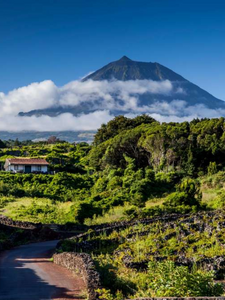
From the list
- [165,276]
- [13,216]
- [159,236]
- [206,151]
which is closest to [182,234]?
[159,236]

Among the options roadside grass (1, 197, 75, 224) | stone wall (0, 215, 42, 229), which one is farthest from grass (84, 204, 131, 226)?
stone wall (0, 215, 42, 229)

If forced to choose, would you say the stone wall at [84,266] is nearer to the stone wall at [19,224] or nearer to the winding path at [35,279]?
the winding path at [35,279]

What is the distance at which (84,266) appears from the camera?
12812 mm

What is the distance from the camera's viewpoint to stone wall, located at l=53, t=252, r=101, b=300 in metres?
10.7

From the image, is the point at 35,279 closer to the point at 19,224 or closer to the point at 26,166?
the point at 19,224

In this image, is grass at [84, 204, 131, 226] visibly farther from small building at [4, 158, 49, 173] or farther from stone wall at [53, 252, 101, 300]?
small building at [4, 158, 49, 173]

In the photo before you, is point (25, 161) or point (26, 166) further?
point (25, 161)

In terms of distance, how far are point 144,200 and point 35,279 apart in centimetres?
2272

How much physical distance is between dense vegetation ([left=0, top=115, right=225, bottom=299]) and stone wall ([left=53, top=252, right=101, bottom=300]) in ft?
1.19

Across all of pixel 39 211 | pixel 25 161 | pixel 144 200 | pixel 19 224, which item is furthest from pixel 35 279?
pixel 25 161

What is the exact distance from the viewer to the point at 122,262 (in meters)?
14.8

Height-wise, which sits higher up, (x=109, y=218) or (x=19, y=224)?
(x=109, y=218)

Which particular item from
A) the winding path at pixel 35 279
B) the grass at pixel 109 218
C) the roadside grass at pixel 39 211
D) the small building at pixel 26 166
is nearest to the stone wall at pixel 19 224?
the roadside grass at pixel 39 211

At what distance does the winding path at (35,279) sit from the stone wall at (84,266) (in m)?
0.23
